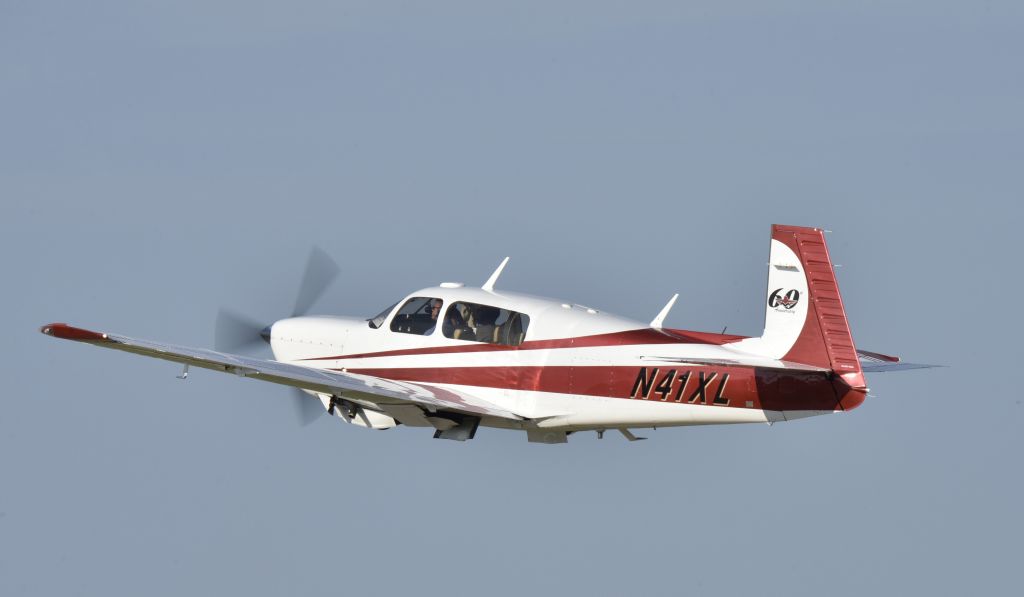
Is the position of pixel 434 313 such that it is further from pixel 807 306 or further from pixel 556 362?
pixel 807 306

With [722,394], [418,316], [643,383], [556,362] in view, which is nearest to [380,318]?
[418,316]

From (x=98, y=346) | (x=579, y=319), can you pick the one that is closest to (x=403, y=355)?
(x=579, y=319)

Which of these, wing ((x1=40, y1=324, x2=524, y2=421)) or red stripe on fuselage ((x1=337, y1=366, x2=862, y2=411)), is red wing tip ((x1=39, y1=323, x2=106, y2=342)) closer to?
wing ((x1=40, y1=324, x2=524, y2=421))

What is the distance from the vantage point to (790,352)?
21.4 metres

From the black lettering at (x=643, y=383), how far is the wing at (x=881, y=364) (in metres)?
3.09

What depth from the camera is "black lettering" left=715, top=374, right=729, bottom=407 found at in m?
22.0

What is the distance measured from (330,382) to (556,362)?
2.91 meters

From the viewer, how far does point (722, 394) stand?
22078 mm

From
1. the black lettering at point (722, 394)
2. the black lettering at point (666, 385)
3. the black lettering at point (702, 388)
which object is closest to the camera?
the black lettering at point (722, 394)

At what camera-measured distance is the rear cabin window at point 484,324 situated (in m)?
24.0

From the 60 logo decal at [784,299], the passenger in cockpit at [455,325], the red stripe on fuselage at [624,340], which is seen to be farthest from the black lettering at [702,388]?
the passenger in cockpit at [455,325]

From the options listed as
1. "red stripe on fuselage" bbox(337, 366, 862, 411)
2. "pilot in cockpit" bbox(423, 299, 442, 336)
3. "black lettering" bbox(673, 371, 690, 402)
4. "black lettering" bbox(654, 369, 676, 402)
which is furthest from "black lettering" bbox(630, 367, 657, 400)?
"pilot in cockpit" bbox(423, 299, 442, 336)

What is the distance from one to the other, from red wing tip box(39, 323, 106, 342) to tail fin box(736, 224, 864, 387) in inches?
312

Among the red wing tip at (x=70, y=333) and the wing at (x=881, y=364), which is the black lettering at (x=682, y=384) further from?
the red wing tip at (x=70, y=333)
